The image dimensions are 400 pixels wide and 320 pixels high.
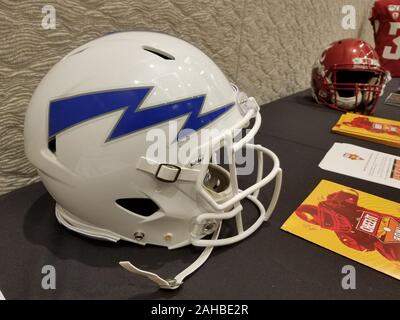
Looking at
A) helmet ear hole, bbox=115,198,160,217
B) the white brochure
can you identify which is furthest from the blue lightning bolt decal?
the white brochure

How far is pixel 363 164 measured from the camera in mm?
772

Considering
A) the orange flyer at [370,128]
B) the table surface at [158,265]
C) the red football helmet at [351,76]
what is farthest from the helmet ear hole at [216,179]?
the red football helmet at [351,76]

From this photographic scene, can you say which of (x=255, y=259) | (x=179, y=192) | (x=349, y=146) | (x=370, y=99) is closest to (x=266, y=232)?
(x=255, y=259)

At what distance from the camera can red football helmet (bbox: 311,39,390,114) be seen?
1.03m

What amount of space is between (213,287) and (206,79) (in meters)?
0.27

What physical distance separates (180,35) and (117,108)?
398mm

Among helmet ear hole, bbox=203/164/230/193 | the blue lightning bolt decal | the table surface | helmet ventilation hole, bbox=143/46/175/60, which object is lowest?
the table surface

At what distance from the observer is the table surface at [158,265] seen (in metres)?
0.43

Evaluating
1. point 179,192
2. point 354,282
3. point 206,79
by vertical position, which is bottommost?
point 354,282

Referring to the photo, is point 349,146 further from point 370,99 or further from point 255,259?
point 255,259

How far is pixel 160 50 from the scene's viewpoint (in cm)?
45

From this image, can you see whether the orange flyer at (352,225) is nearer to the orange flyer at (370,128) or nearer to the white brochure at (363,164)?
the white brochure at (363,164)

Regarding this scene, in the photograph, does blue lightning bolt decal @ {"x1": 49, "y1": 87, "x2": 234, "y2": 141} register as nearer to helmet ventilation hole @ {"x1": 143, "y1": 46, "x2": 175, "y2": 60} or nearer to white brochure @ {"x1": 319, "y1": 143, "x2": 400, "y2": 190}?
helmet ventilation hole @ {"x1": 143, "y1": 46, "x2": 175, "y2": 60}

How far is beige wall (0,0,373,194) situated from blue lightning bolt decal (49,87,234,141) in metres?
0.16
